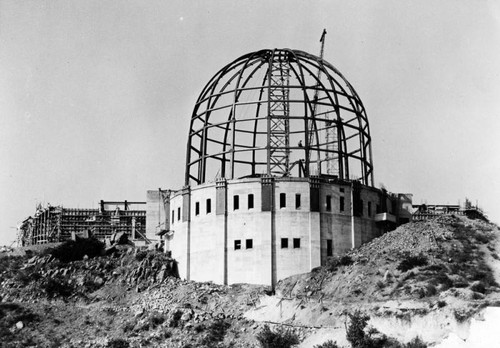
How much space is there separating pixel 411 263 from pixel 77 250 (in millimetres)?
33151

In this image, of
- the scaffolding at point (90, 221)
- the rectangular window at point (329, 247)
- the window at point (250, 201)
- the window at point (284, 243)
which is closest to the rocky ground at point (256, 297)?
the rectangular window at point (329, 247)

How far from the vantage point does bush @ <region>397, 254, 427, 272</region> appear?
55.6m

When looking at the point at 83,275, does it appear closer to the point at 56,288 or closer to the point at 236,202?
the point at 56,288

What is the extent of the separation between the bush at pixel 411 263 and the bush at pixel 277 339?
10.3 metres

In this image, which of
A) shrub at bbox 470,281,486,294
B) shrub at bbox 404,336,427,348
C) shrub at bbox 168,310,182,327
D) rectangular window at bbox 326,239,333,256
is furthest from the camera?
rectangular window at bbox 326,239,333,256

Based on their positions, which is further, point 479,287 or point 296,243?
point 296,243

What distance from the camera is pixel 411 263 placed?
184 feet

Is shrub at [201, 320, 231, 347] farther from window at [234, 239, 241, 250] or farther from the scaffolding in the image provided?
the scaffolding

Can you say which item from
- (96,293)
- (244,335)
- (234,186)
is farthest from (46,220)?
(244,335)

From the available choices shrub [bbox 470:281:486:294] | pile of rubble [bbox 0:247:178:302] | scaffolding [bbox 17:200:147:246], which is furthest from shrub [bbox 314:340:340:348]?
scaffolding [bbox 17:200:147:246]

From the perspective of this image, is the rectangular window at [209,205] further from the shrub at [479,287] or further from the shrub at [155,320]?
the shrub at [479,287]

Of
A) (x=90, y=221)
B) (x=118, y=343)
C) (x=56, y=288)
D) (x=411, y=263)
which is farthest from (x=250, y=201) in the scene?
(x=90, y=221)

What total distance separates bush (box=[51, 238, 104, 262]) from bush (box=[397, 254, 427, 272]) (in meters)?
31.1

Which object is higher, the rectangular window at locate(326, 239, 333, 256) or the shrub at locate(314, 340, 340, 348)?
the rectangular window at locate(326, 239, 333, 256)
